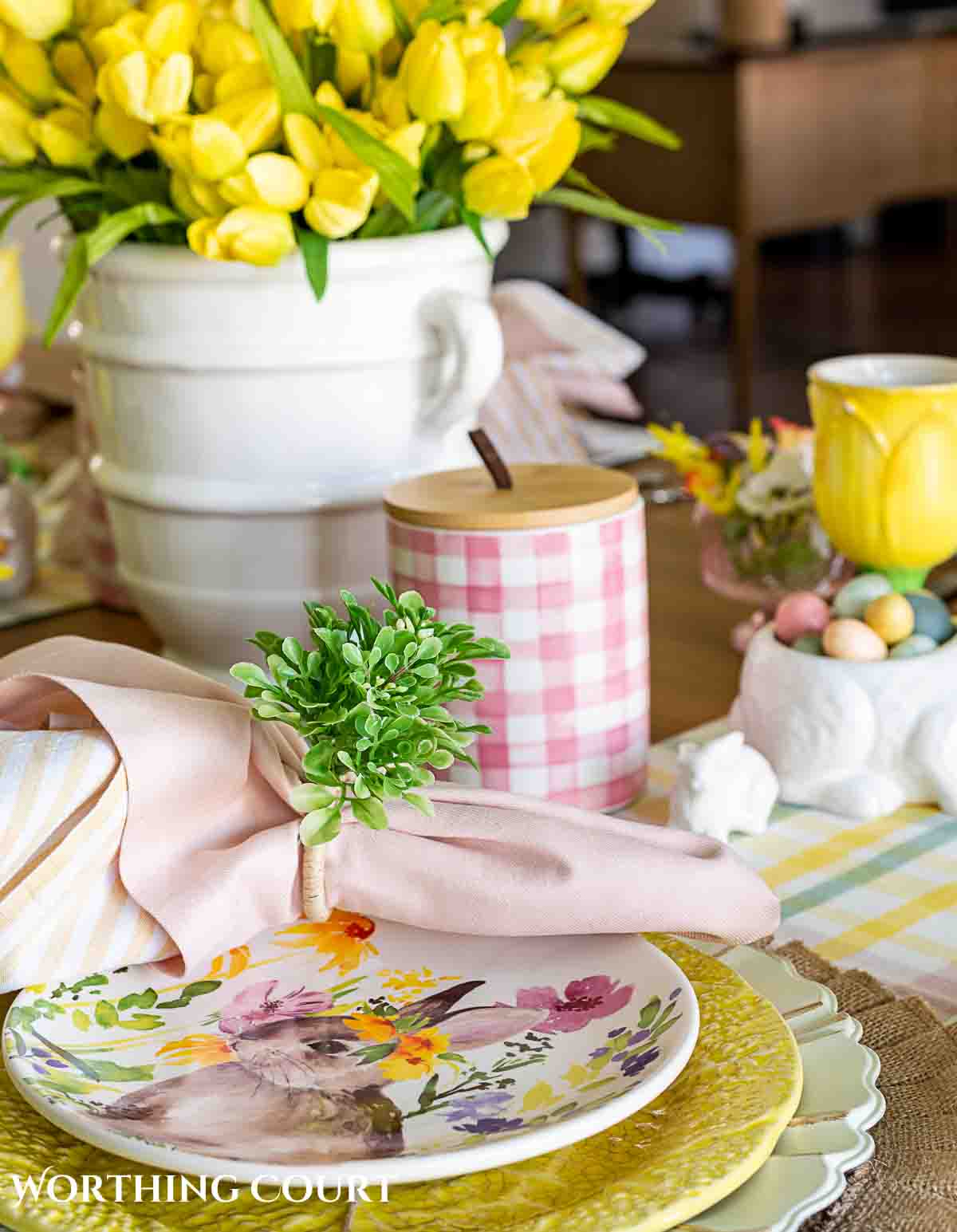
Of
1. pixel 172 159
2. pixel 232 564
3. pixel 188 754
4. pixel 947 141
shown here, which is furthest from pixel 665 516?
pixel 947 141

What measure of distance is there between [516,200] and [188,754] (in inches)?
12.9

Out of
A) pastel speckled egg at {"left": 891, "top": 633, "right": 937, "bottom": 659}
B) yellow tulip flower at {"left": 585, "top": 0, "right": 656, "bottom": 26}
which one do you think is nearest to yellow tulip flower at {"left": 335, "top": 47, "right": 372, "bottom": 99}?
yellow tulip flower at {"left": 585, "top": 0, "right": 656, "bottom": 26}

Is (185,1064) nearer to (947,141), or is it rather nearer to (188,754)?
(188,754)

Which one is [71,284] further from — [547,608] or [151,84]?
[547,608]

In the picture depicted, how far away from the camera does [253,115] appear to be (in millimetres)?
684

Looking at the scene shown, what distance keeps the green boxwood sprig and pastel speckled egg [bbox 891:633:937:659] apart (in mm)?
260

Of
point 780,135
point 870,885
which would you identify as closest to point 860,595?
point 870,885

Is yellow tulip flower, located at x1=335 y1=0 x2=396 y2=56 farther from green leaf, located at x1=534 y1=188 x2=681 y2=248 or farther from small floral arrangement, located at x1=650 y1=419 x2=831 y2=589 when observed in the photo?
small floral arrangement, located at x1=650 y1=419 x2=831 y2=589

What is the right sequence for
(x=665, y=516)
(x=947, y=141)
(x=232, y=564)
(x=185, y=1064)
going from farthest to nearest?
(x=947, y=141) → (x=665, y=516) → (x=232, y=564) → (x=185, y=1064)

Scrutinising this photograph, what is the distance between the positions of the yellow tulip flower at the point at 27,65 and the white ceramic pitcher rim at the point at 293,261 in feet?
0.28

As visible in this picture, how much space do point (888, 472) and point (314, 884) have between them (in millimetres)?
330

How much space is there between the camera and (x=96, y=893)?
0.51 m

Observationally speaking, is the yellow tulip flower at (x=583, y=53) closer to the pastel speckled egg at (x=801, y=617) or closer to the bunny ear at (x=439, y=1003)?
the pastel speckled egg at (x=801, y=617)

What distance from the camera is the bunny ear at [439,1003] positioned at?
1.65 ft
